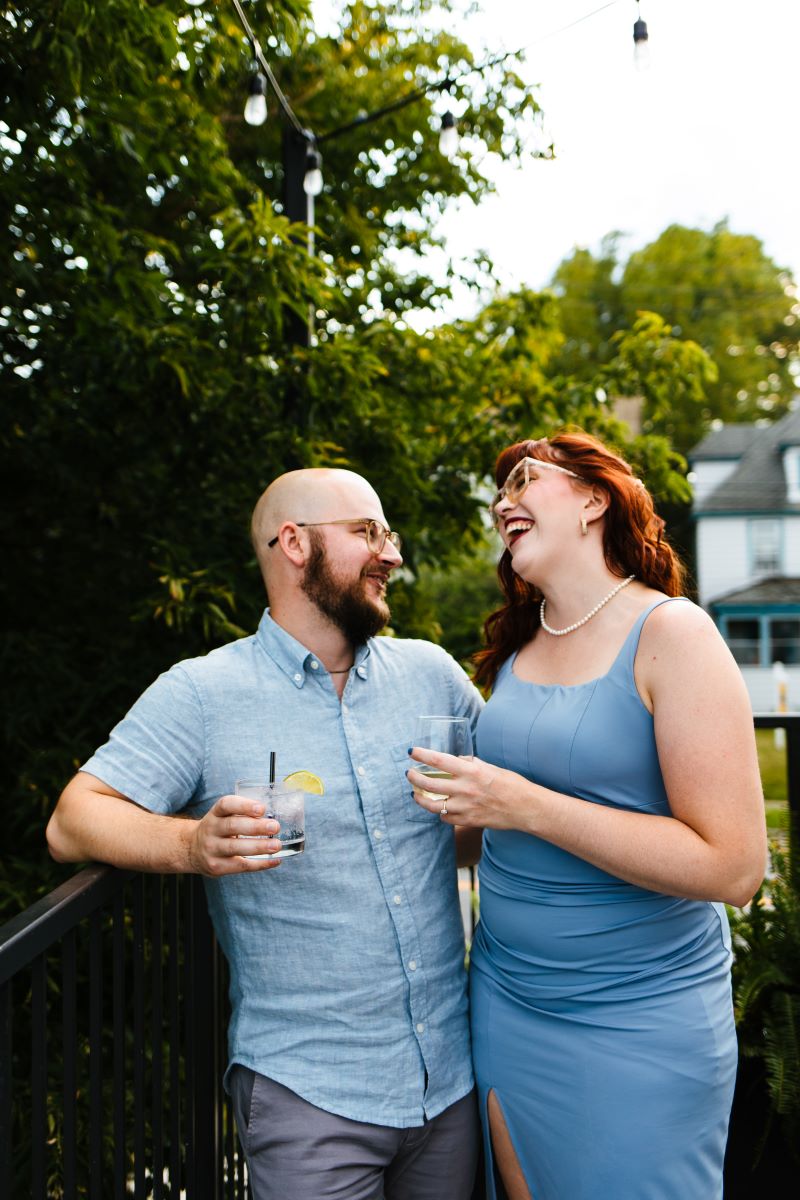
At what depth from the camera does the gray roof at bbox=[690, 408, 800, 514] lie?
2717 cm

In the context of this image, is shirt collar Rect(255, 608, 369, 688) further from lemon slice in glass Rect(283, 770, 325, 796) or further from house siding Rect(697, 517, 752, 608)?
house siding Rect(697, 517, 752, 608)

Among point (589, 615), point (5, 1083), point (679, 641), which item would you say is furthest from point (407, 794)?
point (5, 1083)

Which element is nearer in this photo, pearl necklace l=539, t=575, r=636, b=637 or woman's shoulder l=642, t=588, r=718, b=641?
woman's shoulder l=642, t=588, r=718, b=641

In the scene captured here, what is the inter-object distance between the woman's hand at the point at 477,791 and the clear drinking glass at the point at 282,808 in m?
0.23

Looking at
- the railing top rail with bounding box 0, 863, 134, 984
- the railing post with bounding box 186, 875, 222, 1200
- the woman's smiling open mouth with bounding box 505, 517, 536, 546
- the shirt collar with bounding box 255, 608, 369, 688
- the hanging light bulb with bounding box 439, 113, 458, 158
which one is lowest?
the railing post with bounding box 186, 875, 222, 1200

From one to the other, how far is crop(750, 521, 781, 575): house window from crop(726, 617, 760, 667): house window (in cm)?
152

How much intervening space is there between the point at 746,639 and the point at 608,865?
2773cm

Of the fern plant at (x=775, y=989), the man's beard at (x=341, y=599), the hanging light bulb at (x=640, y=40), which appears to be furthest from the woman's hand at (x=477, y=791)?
the hanging light bulb at (x=640, y=40)

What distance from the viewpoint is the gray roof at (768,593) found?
26.4m

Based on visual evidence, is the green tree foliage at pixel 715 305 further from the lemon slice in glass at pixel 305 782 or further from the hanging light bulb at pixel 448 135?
the lemon slice in glass at pixel 305 782

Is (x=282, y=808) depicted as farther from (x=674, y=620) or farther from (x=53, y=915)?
(x=674, y=620)

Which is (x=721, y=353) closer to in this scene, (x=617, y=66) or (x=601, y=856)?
(x=617, y=66)

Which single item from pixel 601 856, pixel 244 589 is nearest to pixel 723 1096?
pixel 601 856

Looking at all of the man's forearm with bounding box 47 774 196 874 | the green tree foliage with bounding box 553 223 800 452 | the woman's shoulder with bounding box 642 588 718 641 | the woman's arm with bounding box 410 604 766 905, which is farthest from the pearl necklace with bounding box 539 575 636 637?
the green tree foliage with bounding box 553 223 800 452
